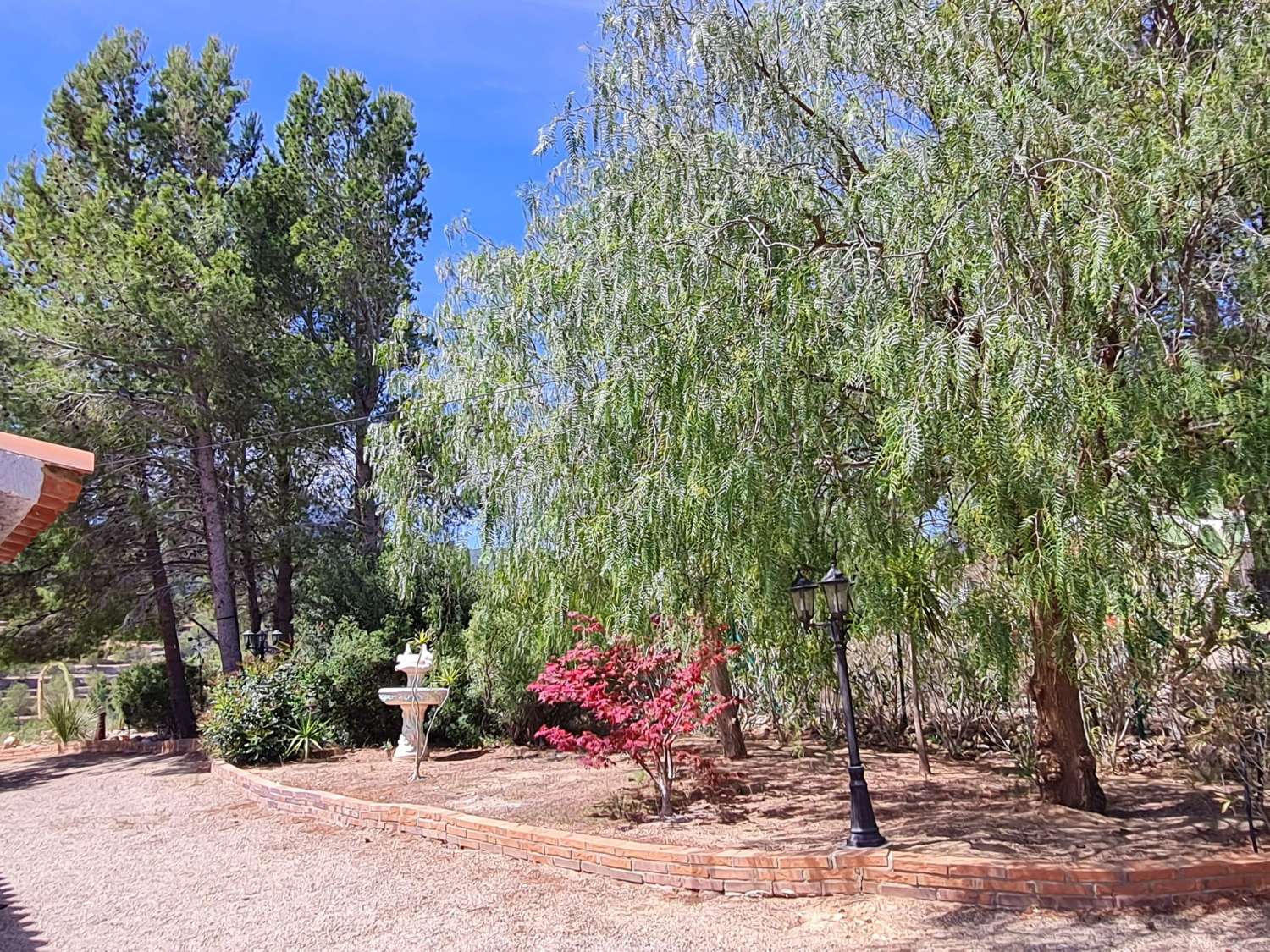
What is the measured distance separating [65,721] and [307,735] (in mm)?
9168

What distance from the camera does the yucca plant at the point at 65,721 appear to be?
57.4 ft

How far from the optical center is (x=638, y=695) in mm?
7684

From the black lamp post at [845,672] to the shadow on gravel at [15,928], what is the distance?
185 inches

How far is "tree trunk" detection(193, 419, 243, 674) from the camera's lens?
48.8 ft

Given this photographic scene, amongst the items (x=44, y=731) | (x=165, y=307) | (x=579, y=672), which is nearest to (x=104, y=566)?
(x=165, y=307)

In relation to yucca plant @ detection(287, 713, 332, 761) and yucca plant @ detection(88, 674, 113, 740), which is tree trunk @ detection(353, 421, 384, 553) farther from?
yucca plant @ detection(88, 674, 113, 740)

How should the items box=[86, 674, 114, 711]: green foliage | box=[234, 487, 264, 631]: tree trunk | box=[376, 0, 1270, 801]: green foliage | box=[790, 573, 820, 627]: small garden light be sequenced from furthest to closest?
box=[86, 674, 114, 711]: green foliage, box=[234, 487, 264, 631]: tree trunk, box=[790, 573, 820, 627]: small garden light, box=[376, 0, 1270, 801]: green foliage

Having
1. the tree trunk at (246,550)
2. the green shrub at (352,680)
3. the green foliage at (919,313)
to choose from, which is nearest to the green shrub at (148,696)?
the tree trunk at (246,550)

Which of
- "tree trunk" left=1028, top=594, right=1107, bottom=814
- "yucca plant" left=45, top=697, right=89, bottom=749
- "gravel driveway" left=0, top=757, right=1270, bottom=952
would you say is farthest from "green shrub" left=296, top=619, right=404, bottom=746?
"tree trunk" left=1028, top=594, right=1107, bottom=814

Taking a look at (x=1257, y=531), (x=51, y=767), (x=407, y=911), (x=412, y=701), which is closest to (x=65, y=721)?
(x=51, y=767)

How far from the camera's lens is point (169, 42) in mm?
16406

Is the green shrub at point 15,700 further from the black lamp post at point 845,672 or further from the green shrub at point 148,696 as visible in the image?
the black lamp post at point 845,672

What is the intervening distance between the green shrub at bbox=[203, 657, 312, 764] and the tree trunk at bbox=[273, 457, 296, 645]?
9.74 ft

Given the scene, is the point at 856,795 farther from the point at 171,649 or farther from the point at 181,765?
the point at 171,649
